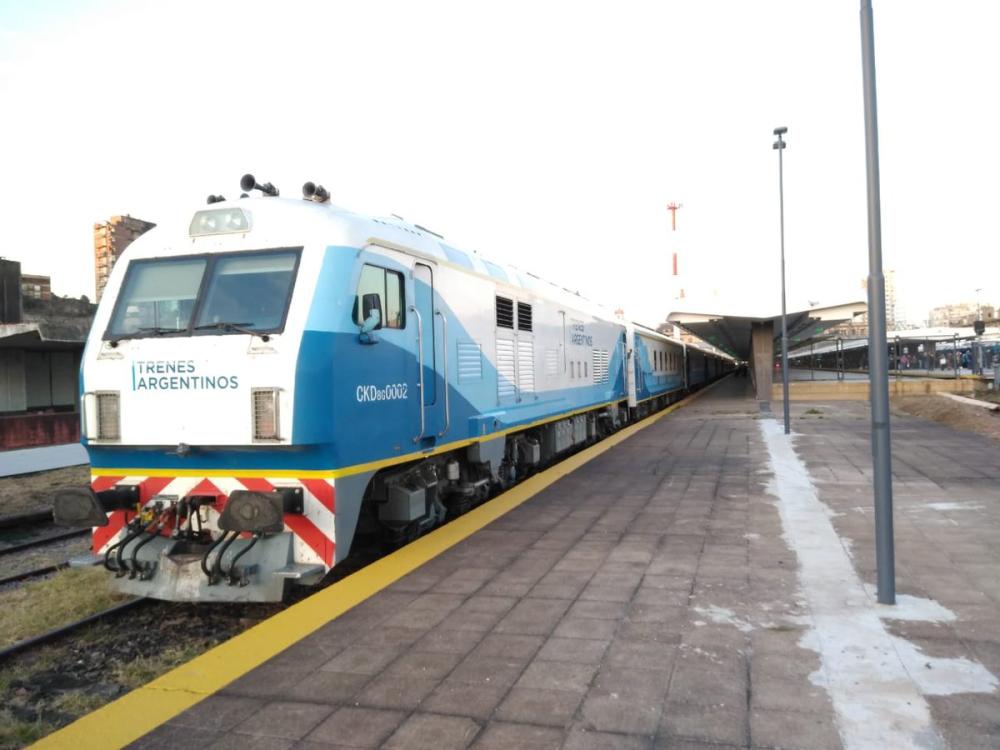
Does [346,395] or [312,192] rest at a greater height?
[312,192]

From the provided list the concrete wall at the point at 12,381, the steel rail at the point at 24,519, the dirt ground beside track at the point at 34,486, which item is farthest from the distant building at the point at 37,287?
the steel rail at the point at 24,519

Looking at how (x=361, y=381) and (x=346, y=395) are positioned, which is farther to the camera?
(x=361, y=381)

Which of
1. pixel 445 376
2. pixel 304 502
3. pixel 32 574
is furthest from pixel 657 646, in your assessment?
pixel 32 574

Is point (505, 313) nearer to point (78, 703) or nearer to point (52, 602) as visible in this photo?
point (52, 602)

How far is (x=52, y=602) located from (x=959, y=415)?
19.9 meters

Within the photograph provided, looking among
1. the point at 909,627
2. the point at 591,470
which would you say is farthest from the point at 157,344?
the point at 591,470

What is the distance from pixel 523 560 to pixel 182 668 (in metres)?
3.06

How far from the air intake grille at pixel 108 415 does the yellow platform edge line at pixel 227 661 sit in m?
2.12

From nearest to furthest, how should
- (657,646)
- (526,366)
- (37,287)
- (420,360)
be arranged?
(657,646) → (420,360) → (526,366) → (37,287)

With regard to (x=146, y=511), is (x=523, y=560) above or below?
below

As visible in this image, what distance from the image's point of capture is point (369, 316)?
20.0 ft

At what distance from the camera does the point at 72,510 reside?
5.85 m

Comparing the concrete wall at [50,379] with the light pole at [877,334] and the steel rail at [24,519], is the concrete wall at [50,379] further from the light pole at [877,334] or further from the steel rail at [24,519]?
the light pole at [877,334]

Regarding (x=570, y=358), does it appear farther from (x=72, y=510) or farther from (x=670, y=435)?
(x=72, y=510)
